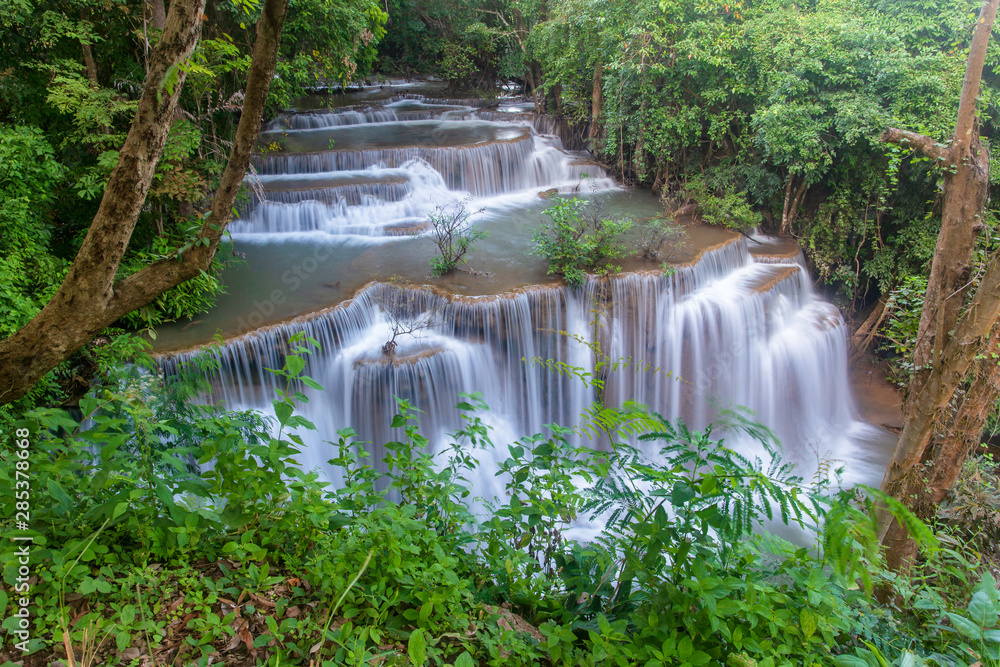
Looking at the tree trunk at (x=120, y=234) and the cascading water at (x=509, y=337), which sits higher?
the tree trunk at (x=120, y=234)

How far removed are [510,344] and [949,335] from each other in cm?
437

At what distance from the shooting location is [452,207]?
1018cm

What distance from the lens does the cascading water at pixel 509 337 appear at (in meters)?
6.28

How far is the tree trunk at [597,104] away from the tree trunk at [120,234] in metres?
10.5

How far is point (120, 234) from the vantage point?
7.92 feet

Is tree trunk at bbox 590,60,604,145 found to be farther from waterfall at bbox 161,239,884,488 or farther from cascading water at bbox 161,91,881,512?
waterfall at bbox 161,239,884,488

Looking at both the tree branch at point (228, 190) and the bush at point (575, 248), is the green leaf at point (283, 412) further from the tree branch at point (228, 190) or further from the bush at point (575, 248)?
the bush at point (575, 248)

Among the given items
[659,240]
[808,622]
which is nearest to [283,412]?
[808,622]

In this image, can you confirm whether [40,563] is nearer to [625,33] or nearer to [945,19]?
[625,33]

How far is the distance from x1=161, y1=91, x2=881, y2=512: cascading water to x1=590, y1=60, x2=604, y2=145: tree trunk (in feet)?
9.23

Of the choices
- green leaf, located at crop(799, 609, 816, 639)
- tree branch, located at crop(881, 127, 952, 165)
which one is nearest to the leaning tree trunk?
tree branch, located at crop(881, 127, 952, 165)

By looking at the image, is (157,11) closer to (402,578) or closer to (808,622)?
(402,578)

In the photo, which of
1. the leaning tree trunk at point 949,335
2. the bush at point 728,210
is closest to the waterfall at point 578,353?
the bush at point 728,210

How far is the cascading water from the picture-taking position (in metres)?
6.28
